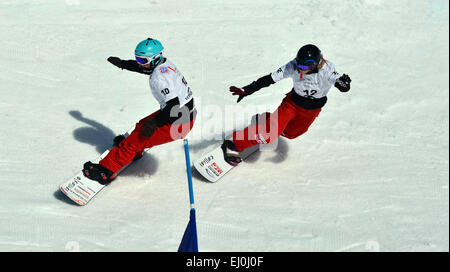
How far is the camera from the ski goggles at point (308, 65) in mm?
5152

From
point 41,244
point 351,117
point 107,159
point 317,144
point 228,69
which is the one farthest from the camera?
point 228,69

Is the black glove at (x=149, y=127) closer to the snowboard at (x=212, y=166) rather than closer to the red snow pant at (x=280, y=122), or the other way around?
the snowboard at (x=212, y=166)

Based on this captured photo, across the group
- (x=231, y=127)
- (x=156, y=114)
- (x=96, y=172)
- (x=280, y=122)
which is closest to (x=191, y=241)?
(x=156, y=114)

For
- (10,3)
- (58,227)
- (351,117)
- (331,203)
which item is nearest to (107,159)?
(58,227)

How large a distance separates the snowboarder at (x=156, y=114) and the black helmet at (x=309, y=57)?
1.28 m

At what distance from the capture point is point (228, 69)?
7.97 m

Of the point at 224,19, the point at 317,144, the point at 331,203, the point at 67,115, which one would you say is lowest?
the point at 331,203

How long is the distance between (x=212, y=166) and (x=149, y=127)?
1180 mm

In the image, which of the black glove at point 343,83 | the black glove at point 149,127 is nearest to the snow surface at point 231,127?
the black glove at point 149,127

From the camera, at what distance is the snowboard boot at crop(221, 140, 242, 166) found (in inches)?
243

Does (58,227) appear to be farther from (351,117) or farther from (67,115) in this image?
(351,117)

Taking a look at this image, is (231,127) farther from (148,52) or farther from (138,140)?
(148,52)

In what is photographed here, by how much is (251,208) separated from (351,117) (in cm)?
247

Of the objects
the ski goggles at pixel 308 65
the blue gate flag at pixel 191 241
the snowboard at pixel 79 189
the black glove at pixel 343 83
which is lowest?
the blue gate flag at pixel 191 241
